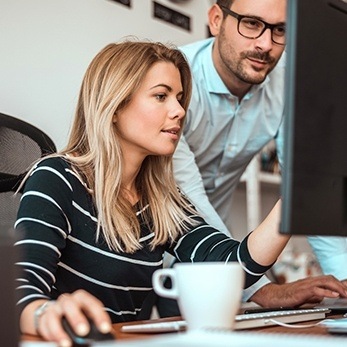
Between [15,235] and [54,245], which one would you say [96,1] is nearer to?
[54,245]

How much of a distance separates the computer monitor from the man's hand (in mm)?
473

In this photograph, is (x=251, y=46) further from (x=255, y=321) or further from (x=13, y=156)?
(x=255, y=321)

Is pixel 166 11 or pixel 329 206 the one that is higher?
pixel 166 11

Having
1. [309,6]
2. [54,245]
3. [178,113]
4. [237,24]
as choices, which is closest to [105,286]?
[54,245]

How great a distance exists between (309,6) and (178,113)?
2.34 feet

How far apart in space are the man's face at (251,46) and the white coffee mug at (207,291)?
1.19 metres

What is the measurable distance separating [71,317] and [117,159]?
0.81 metres

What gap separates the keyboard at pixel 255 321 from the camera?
36.3 inches

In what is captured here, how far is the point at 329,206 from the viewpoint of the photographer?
3.01 ft

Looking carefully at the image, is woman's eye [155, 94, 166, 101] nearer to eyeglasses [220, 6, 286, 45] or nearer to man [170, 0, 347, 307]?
man [170, 0, 347, 307]

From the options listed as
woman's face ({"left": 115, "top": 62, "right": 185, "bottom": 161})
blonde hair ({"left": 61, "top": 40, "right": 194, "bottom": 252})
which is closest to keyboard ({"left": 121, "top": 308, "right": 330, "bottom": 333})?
blonde hair ({"left": 61, "top": 40, "right": 194, "bottom": 252})

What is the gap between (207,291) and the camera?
0.83 m

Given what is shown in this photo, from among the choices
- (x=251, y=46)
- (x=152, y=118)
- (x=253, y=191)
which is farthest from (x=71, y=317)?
(x=253, y=191)

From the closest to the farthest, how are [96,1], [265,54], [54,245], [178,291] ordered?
1. [178,291]
2. [54,245]
3. [265,54]
4. [96,1]
